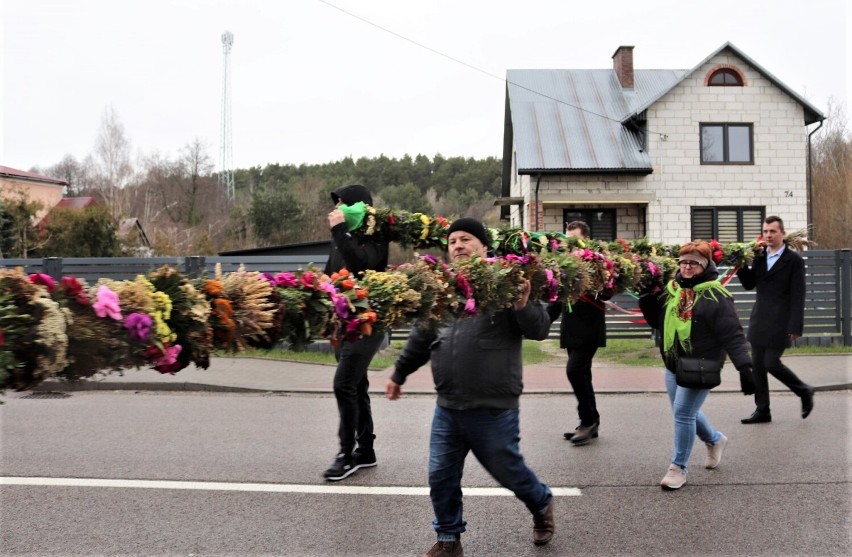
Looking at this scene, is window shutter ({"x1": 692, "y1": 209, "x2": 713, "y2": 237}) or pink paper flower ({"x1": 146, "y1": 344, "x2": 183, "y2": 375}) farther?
window shutter ({"x1": 692, "y1": 209, "x2": 713, "y2": 237})

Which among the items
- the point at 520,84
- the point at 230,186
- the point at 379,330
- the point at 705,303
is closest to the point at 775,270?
the point at 705,303

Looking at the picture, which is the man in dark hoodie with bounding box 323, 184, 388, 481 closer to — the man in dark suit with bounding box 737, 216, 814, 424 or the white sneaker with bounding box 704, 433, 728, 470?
the white sneaker with bounding box 704, 433, 728, 470

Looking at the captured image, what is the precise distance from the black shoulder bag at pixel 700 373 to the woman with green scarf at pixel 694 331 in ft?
0.14

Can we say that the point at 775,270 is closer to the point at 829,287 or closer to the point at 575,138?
the point at 829,287

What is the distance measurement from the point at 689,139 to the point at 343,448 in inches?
842

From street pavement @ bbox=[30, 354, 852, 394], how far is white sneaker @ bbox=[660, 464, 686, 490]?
4.35 metres

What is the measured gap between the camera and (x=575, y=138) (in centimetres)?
2505

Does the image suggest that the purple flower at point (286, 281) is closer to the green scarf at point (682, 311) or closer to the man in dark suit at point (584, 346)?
the green scarf at point (682, 311)

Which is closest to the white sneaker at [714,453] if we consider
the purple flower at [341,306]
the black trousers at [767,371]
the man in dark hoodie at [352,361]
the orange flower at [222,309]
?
the black trousers at [767,371]

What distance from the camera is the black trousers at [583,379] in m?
7.11

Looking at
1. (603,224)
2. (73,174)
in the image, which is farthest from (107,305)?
(73,174)

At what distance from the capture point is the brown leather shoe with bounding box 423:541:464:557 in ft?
13.8

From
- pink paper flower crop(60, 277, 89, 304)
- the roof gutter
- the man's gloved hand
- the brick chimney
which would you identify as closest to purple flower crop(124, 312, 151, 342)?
pink paper flower crop(60, 277, 89, 304)

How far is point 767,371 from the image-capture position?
7906 millimetres
